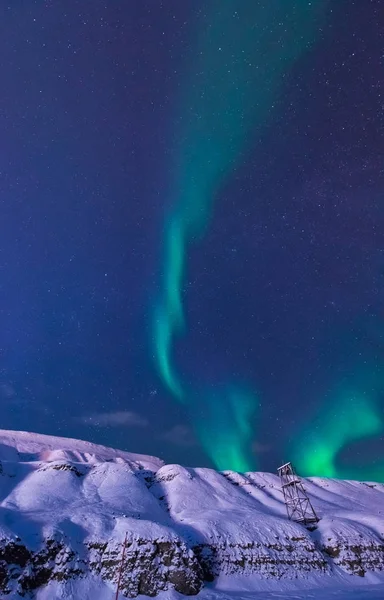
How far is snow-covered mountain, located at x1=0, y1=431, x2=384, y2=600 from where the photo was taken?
39.7 m

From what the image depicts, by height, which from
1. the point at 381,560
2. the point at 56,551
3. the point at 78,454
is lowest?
the point at 381,560

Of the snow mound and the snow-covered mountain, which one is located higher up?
the snow mound

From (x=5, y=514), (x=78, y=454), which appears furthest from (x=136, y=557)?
(x=78, y=454)

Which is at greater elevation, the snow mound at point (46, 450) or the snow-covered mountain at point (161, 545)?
the snow mound at point (46, 450)

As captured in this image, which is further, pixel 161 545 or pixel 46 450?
pixel 46 450

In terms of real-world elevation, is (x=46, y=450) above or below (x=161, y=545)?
above

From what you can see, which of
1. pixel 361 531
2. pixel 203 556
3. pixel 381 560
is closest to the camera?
pixel 203 556

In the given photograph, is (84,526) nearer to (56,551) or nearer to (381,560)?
(56,551)

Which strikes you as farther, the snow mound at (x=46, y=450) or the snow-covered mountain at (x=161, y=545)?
the snow mound at (x=46, y=450)

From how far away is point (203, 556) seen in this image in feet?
160

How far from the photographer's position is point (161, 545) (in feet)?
144

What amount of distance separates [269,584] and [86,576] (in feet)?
74.0

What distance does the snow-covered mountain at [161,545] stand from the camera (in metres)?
39.7

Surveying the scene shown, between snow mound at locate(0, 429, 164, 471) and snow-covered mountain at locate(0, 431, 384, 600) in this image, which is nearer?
snow-covered mountain at locate(0, 431, 384, 600)
